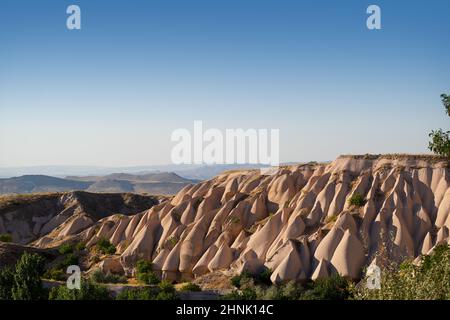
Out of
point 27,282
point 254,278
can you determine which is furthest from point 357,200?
point 27,282

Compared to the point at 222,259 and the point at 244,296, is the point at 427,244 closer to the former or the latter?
the point at 222,259

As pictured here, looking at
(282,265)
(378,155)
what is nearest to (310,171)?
(378,155)

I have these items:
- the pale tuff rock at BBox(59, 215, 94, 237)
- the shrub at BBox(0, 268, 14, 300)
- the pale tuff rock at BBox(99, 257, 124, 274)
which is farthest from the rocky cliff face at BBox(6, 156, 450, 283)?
the shrub at BBox(0, 268, 14, 300)

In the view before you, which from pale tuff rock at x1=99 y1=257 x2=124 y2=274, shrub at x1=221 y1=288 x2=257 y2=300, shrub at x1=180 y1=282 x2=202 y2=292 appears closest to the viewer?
shrub at x1=221 y1=288 x2=257 y2=300

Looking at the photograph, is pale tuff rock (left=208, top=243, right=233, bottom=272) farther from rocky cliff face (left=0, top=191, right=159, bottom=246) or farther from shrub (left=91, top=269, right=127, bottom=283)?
rocky cliff face (left=0, top=191, right=159, bottom=246)

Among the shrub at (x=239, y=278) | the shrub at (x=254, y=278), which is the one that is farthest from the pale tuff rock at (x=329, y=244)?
the shrub at (x=239, y=278)

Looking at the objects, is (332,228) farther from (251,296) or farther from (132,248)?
(132,248)

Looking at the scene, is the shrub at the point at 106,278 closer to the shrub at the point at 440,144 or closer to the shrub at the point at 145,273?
the shrub at the point at 145,273
